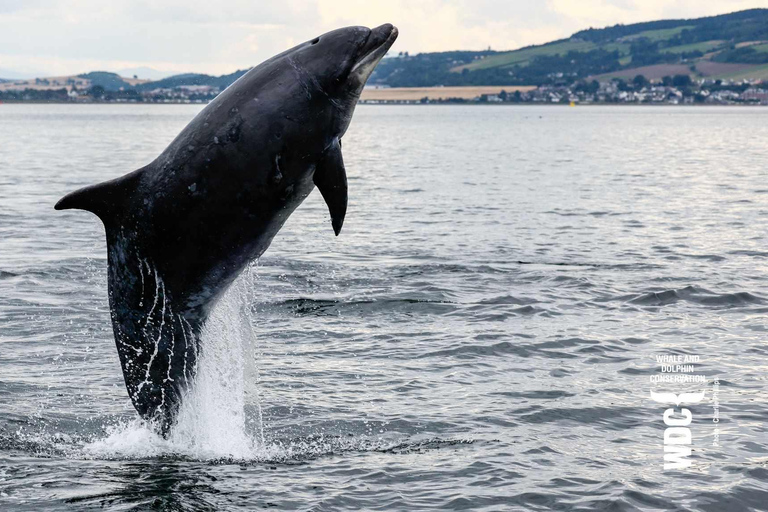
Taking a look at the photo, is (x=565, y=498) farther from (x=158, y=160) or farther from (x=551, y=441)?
(x=158, y=160)

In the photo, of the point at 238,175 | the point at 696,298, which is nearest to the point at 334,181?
the point at 238,175

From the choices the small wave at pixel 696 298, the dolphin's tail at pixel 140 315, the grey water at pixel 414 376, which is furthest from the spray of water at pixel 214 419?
the small wave at pixel 696 298

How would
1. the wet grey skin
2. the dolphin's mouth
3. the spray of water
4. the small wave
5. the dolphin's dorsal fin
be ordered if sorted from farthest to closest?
the small wave → the spray of water → the dolphin's mouth → the wet grey skin → the dolphin's dorsal fin

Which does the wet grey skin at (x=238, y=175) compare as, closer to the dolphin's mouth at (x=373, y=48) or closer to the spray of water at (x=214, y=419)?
the dolphin's mouth at (x=373, y=48)

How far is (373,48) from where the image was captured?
31.2 feet

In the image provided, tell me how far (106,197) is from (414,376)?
6589 millimetres

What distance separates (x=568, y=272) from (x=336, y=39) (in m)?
14.4

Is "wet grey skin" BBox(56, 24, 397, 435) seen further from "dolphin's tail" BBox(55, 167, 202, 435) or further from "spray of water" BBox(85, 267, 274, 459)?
"spray of water" BBox(85, 267, 274, 459)

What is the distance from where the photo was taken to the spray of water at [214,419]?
11125mm

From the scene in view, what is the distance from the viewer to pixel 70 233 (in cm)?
2861

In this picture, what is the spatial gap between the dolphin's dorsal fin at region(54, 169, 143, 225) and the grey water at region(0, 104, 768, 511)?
2.52 metres

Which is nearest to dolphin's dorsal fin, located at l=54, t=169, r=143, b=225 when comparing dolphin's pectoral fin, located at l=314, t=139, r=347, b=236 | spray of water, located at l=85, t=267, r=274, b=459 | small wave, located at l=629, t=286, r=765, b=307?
spray of water, located at l=85, t=267, r=274, b=459

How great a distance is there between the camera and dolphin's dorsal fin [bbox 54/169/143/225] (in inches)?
359

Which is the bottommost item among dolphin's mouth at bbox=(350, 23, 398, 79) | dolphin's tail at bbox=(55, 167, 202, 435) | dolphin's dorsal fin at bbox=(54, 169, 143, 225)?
dolphin's tail at bbox=(55, 167, 202, 435)
